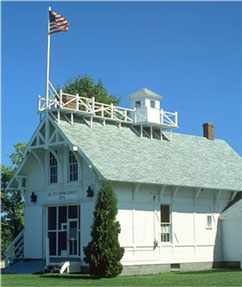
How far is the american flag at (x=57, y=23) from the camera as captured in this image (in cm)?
3130

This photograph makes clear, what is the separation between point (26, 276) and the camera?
27984mm

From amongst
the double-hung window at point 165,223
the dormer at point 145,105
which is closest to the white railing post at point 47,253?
the double-hung window at point 165,223

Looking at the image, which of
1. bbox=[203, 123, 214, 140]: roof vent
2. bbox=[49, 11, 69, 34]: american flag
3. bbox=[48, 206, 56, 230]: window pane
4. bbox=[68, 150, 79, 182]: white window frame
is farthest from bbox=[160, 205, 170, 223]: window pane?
bbox=[49, 11, 69, 34]: american flag

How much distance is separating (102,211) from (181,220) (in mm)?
7216

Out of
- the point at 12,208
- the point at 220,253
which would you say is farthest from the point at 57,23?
the point at 12,208

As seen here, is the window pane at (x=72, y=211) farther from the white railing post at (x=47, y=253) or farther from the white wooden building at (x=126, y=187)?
the white railing post at (x=47, y=253)

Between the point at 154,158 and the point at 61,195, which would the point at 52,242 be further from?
the point at 154,158

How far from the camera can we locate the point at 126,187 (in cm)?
2977

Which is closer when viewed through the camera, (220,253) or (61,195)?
(61,195)

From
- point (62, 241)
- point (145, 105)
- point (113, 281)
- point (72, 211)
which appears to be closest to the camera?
point (113, 281)

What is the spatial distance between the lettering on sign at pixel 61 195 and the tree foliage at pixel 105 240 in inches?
146

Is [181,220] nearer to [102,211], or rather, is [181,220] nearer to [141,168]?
[141,168]

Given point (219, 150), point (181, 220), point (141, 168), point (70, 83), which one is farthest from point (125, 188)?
point (70, 83)

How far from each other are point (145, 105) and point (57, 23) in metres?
7.70
